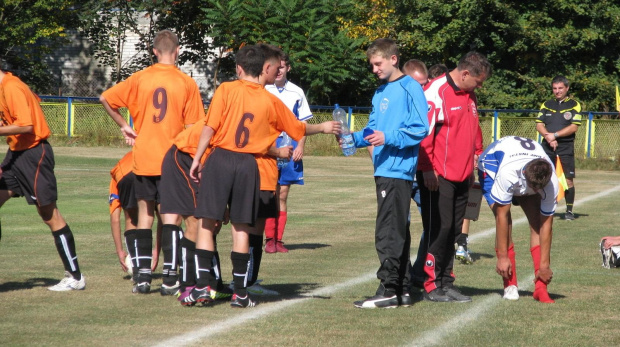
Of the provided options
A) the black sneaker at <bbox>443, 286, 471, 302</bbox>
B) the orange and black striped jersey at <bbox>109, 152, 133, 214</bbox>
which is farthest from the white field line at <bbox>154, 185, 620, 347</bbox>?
the orange and black striped jersey at <bbox>109, 152, 133, 214</bbox>

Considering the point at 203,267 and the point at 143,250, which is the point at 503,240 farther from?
the point at 143,250

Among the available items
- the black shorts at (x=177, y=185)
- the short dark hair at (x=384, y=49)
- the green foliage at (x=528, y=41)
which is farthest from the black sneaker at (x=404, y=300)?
the green foliage at (x=528, y=41)

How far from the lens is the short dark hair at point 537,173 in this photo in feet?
21.7

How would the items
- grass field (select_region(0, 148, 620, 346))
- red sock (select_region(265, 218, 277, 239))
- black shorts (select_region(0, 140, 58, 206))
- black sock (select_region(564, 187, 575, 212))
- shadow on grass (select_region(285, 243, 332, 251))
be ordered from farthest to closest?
black sock (select_region(564, 187, 575, 212)) < shadow on grass (select_region(285, 243, 332, 251)) < red sock (select_region(265, 218, 277, 239)) < black shorts (select_region(0, 140, 58, 206)) < grass field (select_region(0, 148, 620, 346))

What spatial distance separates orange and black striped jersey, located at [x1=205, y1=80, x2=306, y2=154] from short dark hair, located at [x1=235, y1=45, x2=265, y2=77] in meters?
0.11

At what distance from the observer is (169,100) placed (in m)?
7.24

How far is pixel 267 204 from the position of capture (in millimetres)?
A: 6809

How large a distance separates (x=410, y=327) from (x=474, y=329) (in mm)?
439

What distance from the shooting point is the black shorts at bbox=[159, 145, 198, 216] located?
7027 mm

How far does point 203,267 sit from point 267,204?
0.68m

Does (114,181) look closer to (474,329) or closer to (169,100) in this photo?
(169,100)

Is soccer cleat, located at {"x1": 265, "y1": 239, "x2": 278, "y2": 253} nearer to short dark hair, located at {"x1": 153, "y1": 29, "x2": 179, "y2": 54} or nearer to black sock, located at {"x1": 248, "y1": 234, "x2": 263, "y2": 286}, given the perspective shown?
black sock, located at {"x1": 248, "y1": 234, "x2": 263, "y2": 286}

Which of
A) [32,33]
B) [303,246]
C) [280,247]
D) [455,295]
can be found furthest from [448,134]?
[32,33]

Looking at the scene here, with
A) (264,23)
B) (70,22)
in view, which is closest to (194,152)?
(264,23)
